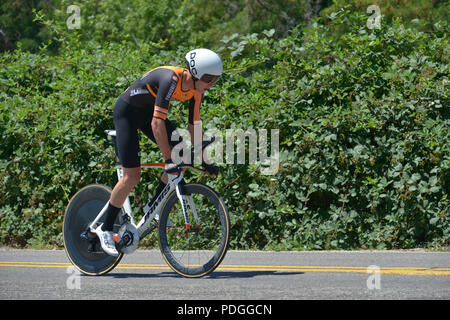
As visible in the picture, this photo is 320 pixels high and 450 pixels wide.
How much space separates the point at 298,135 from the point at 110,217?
3264mm

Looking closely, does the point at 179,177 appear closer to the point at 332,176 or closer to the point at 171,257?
the point at 171,257

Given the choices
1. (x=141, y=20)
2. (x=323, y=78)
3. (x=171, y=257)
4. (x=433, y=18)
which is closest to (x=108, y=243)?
(x=171, y=257)

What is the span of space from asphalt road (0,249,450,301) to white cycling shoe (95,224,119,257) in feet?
0.85

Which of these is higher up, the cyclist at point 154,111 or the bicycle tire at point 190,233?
A: the cyclist at point 154,111

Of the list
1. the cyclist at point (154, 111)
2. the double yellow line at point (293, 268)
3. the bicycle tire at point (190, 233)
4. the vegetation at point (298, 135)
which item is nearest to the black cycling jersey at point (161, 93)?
the cyclist at point (154, 111)

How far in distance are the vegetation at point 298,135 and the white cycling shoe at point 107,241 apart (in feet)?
8.63

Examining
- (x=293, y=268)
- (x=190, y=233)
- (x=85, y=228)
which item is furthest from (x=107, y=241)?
(x=293, y=268)

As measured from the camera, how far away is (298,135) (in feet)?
27.8

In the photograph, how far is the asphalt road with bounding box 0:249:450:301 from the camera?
16.8 ft

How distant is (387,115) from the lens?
829cm

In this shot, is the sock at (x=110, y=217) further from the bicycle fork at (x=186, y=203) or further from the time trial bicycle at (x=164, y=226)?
the bicycle fork at (x=186, y=203)

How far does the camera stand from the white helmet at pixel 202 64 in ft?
18.7

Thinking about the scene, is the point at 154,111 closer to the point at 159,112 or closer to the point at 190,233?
the point at 159,112
